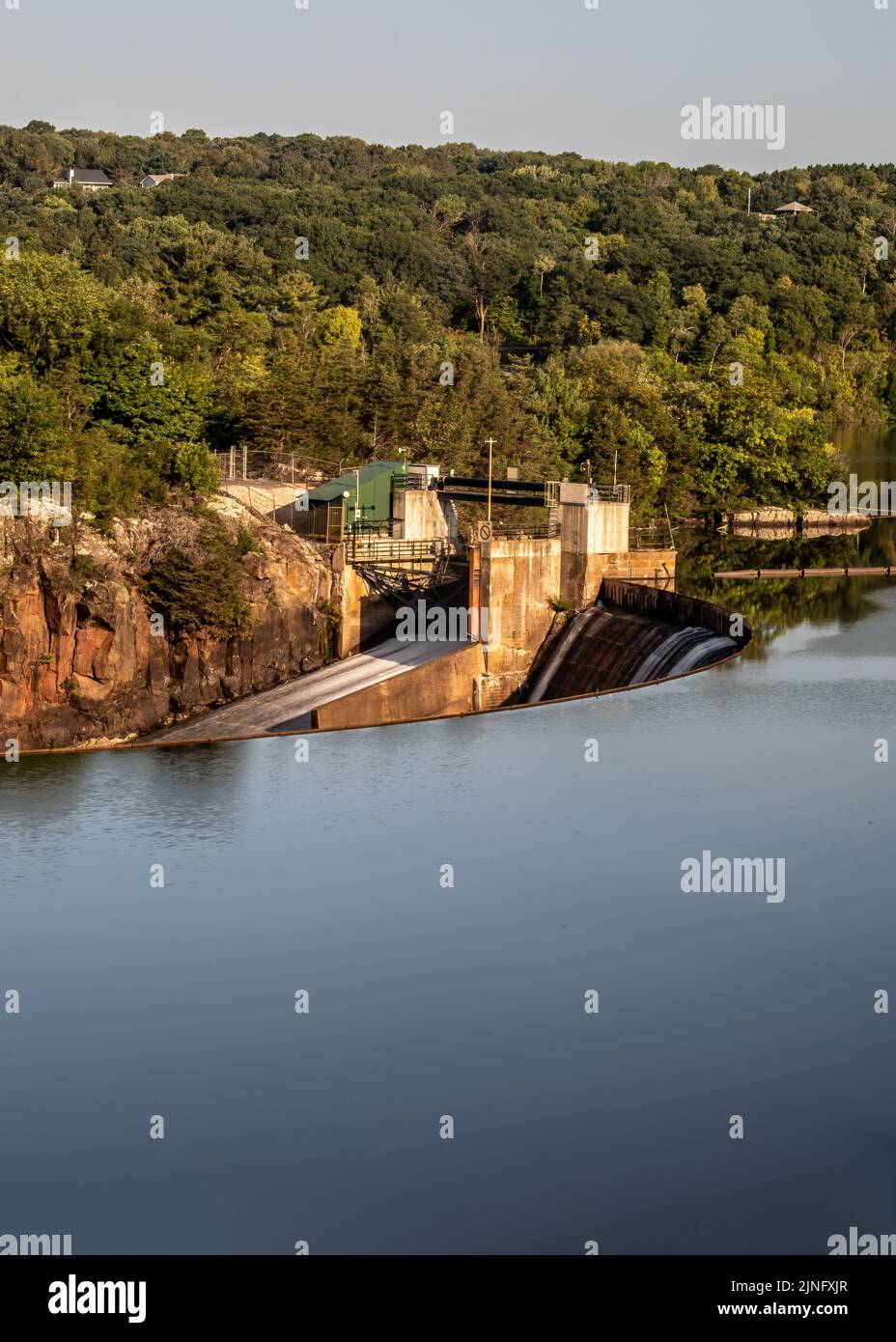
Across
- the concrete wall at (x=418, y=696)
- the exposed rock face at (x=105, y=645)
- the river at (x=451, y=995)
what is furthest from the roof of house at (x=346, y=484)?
the river at (x=451, y=995)

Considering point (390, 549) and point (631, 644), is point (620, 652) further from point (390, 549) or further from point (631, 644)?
point (390, 549)

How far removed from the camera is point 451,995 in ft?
88.6

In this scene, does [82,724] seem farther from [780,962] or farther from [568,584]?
[780,962]

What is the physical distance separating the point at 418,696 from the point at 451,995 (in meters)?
32.3

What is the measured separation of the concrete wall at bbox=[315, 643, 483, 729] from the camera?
183 ft

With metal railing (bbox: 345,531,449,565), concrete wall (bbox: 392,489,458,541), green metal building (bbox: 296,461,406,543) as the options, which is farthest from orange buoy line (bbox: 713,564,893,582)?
green metal building (bbox: 296,461,406,543)

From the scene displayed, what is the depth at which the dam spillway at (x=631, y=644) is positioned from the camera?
182 ft

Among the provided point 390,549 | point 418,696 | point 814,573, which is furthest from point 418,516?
point 814,573

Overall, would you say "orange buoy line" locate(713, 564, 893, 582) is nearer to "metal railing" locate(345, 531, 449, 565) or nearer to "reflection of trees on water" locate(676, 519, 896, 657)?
"reflection of trees on water" locate(676, 519, 896, 657)

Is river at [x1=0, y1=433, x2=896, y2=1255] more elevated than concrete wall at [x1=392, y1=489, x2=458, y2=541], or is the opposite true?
concrete wall at [x1=392, y1=489, x2=458, y2=541]

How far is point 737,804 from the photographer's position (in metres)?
37.2

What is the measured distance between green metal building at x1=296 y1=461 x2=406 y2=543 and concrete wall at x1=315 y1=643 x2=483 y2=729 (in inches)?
537

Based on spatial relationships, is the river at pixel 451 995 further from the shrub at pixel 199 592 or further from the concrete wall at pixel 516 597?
the shrub at pixel 199 592

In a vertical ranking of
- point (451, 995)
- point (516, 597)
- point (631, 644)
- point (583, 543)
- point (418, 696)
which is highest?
point (583, 543)
